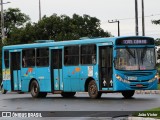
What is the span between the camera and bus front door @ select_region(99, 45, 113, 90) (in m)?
27.1

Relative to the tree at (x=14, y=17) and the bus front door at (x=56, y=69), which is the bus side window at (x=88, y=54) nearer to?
the bus front door at (x=56, y=69)

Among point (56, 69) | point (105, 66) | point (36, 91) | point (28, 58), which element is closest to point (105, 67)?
point (105, 66)

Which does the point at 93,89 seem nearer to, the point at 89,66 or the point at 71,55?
the point at 89,66

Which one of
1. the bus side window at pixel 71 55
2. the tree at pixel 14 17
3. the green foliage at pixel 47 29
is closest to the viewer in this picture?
the bus side window at pixel 71 55

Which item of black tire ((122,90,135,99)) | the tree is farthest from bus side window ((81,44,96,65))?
the tree

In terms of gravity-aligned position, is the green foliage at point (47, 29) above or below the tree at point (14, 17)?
below

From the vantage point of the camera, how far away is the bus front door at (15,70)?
34.2 meters

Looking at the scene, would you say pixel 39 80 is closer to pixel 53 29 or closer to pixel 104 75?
pixel 104 75

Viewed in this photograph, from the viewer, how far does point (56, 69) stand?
31.0 m

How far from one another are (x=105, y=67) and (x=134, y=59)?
1395 mm

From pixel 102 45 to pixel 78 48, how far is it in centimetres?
206

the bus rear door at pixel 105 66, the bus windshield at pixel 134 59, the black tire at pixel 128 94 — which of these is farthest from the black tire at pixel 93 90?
the bus windshield at pixel 134 59

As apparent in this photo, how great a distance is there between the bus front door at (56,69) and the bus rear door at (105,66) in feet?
12.0

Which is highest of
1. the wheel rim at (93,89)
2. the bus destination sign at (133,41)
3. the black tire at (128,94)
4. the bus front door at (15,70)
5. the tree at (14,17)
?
the tree at (14,17)
